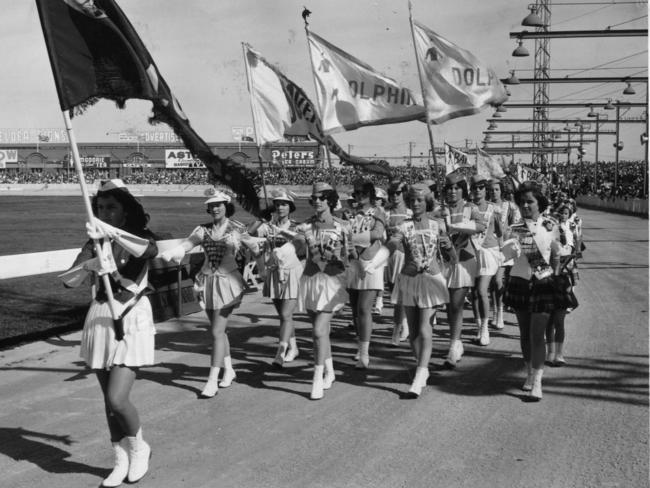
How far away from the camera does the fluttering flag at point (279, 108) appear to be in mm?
10062

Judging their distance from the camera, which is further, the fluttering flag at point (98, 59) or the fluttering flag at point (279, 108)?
the fluttering flag at point (279, 108)

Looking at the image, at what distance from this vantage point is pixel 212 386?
6867mm

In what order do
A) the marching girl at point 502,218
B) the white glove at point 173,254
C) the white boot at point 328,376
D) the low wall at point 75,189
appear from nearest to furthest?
1. the white glove at point 173,254
2. the white boot at point 328,376
3. the marching girl at point 502,218
4. the low wall at point 75,189

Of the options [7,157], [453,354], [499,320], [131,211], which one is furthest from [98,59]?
[7,157]

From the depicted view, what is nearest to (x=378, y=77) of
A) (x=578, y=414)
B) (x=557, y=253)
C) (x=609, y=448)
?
(x=557, y=253)

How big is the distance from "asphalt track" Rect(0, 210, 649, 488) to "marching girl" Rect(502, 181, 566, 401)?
18.1 inches

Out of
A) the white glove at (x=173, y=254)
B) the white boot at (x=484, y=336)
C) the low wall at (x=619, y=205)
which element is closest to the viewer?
the white glove at (x=173, y=254)

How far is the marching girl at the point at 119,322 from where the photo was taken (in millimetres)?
4691

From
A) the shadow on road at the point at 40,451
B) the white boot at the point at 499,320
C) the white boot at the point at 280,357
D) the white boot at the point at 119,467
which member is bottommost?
the white boot at the point at 499,320

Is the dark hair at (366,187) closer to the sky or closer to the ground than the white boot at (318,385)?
closer to the sky

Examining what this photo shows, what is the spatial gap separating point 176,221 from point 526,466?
31.0 meters

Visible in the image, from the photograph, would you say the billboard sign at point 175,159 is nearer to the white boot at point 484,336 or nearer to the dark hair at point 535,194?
the white boot at point 484,336

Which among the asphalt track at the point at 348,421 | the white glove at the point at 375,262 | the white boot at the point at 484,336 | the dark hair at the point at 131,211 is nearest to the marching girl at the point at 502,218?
the asphalt track at the point at 348,421

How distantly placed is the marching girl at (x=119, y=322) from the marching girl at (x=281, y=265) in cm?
279
